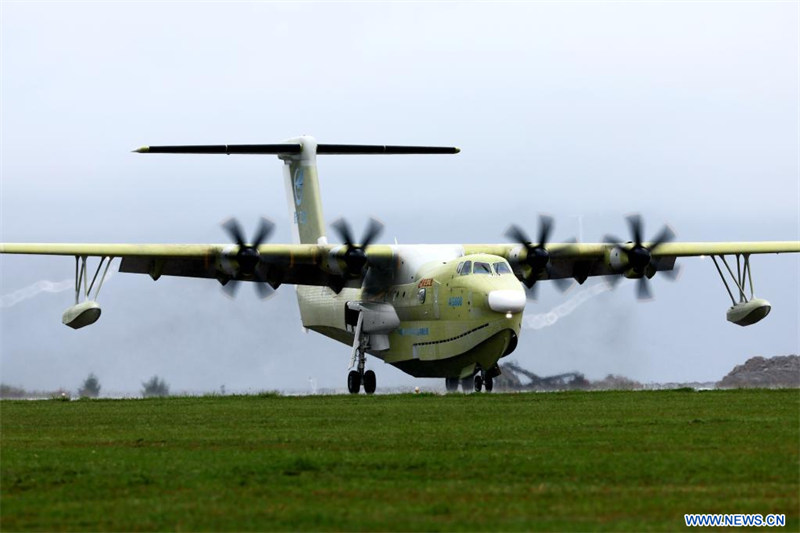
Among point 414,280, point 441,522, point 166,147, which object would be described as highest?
point 166,147

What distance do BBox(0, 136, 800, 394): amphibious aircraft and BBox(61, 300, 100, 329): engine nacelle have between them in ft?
0.09

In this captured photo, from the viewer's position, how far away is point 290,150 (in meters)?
46.1

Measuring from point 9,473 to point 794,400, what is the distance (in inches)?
692

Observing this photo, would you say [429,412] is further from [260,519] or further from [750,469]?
[260,519]

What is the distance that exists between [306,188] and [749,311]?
16.5 meters

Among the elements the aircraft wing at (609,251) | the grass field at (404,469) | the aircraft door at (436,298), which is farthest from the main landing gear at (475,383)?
the grass field at (404,469)

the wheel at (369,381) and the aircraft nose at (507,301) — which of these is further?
the wheel at (369,381)

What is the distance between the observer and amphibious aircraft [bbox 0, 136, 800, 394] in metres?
37.6

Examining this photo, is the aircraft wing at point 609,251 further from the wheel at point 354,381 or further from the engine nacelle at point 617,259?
the wheel at point 354,381

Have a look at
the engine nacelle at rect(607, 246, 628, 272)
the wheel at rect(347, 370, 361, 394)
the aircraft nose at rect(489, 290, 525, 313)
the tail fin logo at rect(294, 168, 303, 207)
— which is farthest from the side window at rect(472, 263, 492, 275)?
the tail fin logo at rect(294, 168, 303, 207)

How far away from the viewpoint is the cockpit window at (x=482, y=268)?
37969 millimetres

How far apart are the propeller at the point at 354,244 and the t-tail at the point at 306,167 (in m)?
6.26

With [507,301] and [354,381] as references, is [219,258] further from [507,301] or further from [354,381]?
[507,301]

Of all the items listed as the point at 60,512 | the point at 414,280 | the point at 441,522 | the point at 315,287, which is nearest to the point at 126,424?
the point at 60,512
